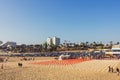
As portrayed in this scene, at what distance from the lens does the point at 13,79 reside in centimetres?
2542

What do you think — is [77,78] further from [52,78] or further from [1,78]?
[1,78]

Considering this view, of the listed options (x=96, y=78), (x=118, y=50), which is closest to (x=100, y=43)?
(x=118, y=50)

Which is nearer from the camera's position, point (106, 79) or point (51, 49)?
point (106, 79)

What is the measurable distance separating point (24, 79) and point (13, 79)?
4.09 ft

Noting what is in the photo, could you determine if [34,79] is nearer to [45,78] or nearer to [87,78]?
[45,78]

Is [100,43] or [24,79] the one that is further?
[100,43]

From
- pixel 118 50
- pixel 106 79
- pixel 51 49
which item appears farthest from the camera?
pixel 51 49

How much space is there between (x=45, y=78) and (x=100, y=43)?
144161 mm

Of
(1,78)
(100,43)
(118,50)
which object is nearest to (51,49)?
(100,43)

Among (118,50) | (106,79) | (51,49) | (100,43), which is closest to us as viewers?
(106,79)

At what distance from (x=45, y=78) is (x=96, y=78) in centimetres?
585

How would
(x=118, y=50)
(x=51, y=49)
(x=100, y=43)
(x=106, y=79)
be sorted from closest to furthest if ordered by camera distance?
1. (x=106, y=79)
2. (x=118, y=50)
3. (x=51, y=49)
4. (x=100, y=43)

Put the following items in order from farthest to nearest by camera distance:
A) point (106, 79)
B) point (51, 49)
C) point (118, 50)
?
point (51, 49) < point (118, 50) < point (106, 79)

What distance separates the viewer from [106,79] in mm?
24906
